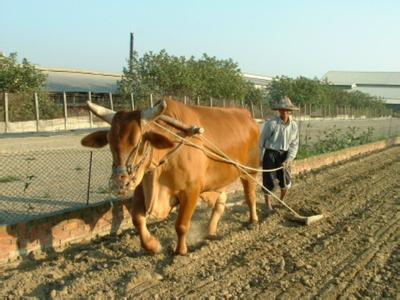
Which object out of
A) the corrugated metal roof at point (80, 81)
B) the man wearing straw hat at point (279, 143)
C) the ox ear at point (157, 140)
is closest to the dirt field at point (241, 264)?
the man wearing straw hat at point (279, 143)

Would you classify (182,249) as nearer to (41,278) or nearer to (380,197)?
(41,278)

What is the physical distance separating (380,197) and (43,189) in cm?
606

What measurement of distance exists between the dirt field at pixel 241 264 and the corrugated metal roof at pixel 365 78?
417ft

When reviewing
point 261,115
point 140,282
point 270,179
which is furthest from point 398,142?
point 140,282

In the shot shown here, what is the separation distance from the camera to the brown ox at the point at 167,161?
525 centimetres

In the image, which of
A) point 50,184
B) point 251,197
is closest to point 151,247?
point 251,197

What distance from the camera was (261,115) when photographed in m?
26.1

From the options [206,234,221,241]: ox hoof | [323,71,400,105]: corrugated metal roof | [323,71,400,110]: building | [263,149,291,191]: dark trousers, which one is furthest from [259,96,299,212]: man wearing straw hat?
[323,71,400,105]: corrugated metal roof

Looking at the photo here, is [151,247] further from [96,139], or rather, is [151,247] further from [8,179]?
[8,179]

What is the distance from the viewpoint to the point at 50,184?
1009cm

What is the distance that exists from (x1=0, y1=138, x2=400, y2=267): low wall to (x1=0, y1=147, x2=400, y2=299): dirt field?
17 cm

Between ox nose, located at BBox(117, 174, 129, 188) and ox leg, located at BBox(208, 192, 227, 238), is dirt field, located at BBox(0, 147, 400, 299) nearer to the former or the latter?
ox leg, located at BBox(208, 192, 227, 238)

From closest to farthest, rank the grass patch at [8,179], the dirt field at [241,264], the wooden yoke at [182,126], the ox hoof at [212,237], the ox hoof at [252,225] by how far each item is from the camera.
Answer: the dirt field at [241,264] < the wooden yoke at [182,126] < the ox hoof at [212,237] < the ox hoof at [252,225] < the grass patch at [8,179]

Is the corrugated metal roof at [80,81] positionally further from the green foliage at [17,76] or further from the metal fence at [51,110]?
the metal fence at [51,110]
